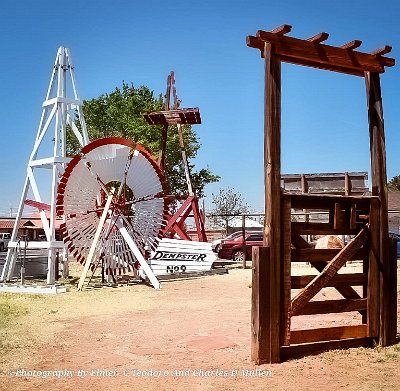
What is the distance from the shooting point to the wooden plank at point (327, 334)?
6.23 metres

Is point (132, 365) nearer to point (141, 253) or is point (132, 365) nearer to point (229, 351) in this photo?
point (229, 351)

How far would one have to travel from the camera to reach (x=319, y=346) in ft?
21.0

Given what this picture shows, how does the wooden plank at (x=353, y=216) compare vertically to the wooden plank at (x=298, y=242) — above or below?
above

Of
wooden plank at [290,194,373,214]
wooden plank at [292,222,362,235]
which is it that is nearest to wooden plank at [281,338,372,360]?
wooden plank at [292,222,362,235]

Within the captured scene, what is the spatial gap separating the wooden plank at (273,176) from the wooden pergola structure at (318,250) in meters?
0.01

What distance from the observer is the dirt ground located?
17.1ft

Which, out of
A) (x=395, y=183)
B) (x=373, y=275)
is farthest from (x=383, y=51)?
(x=395, y=183)

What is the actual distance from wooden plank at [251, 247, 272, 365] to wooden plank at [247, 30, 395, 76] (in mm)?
2537

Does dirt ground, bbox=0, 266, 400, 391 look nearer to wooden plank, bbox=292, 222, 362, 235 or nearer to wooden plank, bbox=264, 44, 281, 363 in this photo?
wooden plank, bbox=264, 44, 281, 363

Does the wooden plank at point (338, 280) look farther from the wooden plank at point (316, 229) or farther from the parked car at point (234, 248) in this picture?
the parked car at point (234, 248)

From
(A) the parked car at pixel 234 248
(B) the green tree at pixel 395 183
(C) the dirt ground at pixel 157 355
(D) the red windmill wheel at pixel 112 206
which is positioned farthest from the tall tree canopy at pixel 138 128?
(B) the green tree at pixel 395 183

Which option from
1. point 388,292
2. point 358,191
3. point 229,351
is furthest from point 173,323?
point 358,191

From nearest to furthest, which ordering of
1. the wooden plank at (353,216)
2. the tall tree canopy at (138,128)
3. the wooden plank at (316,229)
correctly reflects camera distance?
1. the wooden plank at (316,229)
2. the wooden plank at (353,216)
3. the tall tree canopy at (138,128)

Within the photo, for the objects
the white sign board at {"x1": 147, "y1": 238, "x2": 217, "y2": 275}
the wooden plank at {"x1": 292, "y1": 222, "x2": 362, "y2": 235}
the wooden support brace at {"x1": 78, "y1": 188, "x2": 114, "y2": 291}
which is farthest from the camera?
the white sign board at {"x1": 147, "y1": 238, "x2": 217, "y2": 275}
